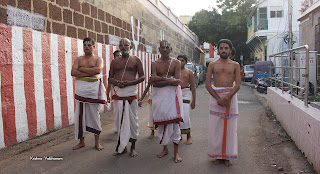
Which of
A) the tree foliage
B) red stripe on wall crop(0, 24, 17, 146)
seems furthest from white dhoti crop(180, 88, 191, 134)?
the tree foliage

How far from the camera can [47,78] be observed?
5926 mm

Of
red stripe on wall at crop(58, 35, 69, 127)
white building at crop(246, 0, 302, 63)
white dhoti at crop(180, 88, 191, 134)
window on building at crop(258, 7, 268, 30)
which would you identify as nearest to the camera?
white dhoti at crop(180, 88, 191, 134)

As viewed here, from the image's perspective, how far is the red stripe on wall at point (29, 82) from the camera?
17.3ft

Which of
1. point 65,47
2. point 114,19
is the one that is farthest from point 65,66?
point 114,19

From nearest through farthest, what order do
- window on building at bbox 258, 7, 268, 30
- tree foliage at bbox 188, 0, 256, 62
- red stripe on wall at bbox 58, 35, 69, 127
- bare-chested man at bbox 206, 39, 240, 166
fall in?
1. bare-chested man at bbox 206, 39, 240, 166
2. red stripe on wall at bbox 58, 35, 69, 127
3. window on building at bbox 258, 7, 268, 30
4. tree foliage at bbox 188, 0, 256, 62

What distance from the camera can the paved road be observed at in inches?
150

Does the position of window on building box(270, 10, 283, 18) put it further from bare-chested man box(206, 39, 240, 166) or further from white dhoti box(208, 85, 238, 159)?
white dhoti box(208, 85, 238, 159)

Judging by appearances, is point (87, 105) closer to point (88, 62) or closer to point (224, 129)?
point (88, 62)

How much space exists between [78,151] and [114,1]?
19.8 feet

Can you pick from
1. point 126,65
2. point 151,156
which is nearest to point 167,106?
point 151,156

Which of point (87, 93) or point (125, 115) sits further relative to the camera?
point (87, 93)

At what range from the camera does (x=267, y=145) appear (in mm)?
4938

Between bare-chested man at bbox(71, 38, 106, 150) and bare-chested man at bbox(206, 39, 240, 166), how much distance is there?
6.12 ft

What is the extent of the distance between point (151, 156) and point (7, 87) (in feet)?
8.55
